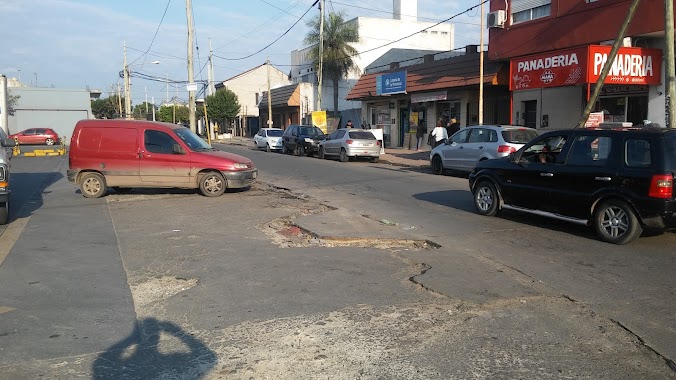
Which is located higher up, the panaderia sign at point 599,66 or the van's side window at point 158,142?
the panaderia sign at point 599,66

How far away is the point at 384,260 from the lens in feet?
23.2

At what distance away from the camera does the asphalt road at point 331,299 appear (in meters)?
4.09

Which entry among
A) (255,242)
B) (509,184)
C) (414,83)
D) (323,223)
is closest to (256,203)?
(323,223)

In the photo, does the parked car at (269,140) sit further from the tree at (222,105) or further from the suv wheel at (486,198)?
the tree at (222,105)

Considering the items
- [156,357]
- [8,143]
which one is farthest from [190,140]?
[156,357]

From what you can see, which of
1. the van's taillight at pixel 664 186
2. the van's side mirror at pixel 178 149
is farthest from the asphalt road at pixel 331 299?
the van's side mirror at pixel 178 149

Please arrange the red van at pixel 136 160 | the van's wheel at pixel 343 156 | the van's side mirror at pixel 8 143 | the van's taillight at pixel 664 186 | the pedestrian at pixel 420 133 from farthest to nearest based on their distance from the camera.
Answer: the pedestrian at pixel 420 133 < the van's wheel at pixel 343 156 < the red van at pixel 136 160 < the van's side mirror at pixel 8 143 < the van's taillight at pixel 664 186

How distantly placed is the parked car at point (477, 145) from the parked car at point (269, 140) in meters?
16.3

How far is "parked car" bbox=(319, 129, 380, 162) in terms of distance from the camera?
24109 mm

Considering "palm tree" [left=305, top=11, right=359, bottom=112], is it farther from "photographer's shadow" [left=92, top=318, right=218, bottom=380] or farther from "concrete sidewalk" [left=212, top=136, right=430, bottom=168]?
"photographer's shadow" [left=92, top=318, right=218, bottom=380]

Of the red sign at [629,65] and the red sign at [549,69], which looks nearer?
the red sign at [629,65]

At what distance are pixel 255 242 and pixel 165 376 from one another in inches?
171

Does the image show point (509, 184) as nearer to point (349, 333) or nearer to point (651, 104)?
point (349, 333)

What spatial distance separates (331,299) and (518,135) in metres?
11.5
